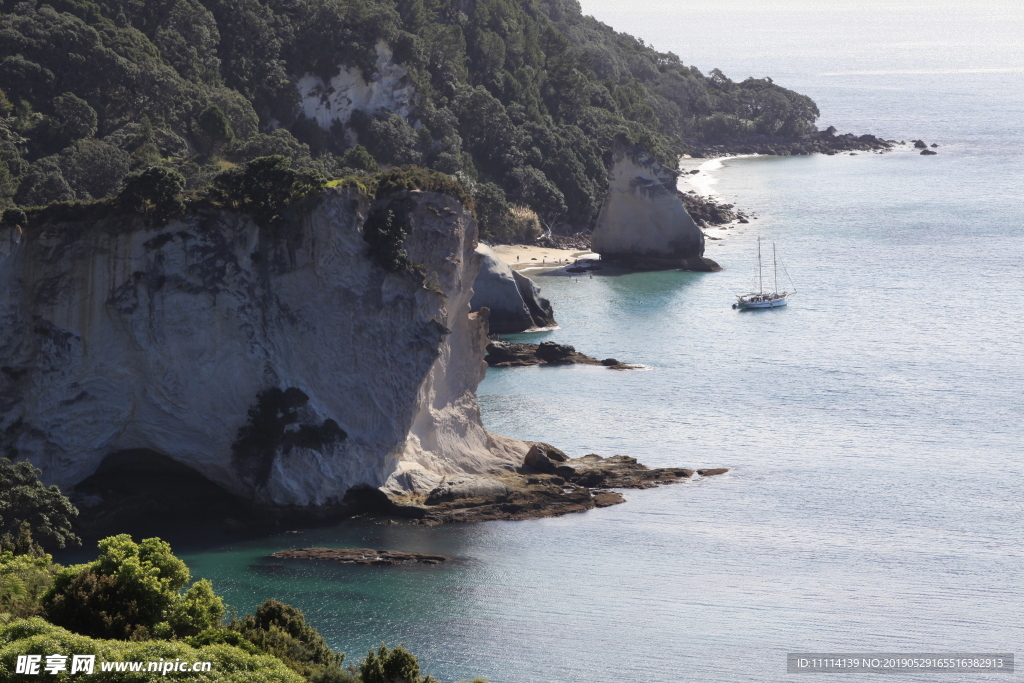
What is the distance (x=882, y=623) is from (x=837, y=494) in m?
13.1

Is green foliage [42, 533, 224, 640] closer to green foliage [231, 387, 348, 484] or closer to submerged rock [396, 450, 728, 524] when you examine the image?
green foliage [231, 387, 348, 484]

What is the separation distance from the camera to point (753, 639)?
3962 cm

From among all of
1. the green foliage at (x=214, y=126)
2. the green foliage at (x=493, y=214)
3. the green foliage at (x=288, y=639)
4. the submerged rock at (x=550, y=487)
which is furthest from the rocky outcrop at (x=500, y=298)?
the green foliage at (x=288, y=639)

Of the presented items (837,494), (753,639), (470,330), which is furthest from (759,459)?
(753,639)

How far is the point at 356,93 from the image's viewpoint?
108 m

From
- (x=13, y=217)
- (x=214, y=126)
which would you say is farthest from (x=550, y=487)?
(x=214, y=126)

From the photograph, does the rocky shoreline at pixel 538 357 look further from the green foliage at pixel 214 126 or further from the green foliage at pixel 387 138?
the green foliage at pixel 387 138

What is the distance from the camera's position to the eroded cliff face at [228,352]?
46.8 m

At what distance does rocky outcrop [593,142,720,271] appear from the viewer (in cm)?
10400

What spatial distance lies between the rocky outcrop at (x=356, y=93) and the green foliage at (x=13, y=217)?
2292 inches

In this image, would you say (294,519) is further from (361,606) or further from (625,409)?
(625,409)

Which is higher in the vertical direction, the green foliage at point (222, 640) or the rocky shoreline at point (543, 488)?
the green foliage at point (222, 640)

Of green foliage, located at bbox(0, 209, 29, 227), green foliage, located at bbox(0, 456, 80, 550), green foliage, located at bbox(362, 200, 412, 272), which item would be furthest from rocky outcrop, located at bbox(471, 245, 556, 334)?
green foliage, located at bbox(0, 456, 80, 550)

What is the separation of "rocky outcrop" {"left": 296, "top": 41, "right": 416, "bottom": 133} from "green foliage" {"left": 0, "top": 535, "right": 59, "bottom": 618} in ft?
240
